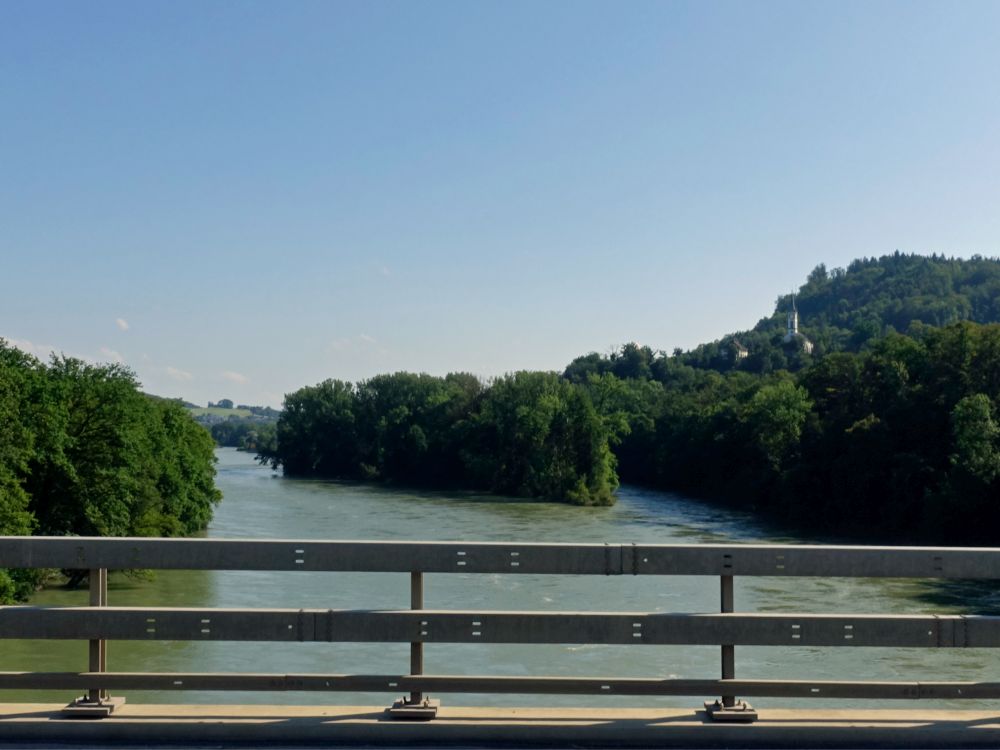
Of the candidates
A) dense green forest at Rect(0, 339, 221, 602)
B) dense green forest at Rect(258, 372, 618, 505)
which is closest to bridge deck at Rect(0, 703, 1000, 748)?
dense green forest at Rect(0, 339, 221, 602)

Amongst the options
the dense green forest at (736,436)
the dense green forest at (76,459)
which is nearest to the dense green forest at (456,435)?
the dense green forest at (736,436)

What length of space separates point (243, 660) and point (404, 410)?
100519 millimetres

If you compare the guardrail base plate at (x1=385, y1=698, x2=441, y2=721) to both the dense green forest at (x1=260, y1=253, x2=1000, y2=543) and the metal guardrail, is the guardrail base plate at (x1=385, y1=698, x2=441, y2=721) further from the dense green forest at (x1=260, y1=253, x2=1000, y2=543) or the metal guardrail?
the dense green forest at (x1=260, y1=253, x2=1000, y2=543)

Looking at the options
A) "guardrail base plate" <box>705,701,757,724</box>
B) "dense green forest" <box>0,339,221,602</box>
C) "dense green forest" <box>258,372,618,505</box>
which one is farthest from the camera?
"dense green forest" <box>258,372,618,505</box>

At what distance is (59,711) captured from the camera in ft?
19.3

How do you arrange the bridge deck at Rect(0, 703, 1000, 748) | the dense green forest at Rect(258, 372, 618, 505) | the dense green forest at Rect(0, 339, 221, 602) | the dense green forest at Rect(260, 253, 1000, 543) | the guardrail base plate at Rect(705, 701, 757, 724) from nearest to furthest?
1. the bridge deck at Rect(0, 703, 1000, 748)
2. the guardrail base plate at Rect(705, 701, 757, 724)
3. the dense green forest at Rect(0, 339, 221, 602)
4. the dense green forest at Rect(260, 253, 1000, 543)
5. the dense green forest at Rect(258, 372, 618, 505)

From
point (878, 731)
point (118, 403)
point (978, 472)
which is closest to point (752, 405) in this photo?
point (978, 472)

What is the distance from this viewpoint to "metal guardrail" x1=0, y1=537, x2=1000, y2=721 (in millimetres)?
5723

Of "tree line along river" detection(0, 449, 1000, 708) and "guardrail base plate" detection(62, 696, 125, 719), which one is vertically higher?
"guardrail base plate" detection(62, 696, 125, 719)

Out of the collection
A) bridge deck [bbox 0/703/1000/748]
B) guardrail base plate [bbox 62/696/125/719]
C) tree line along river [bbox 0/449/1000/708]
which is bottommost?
tree line along river [bbox 0/449/1000/708]

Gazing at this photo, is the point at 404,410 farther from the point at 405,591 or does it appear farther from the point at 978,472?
the point at 405,591

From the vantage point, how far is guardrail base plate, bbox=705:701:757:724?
228 inches

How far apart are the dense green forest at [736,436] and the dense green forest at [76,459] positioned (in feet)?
129

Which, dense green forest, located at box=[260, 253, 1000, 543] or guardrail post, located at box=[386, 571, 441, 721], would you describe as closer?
guardrail post, located at box=[386, 571, 441, 721]
